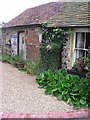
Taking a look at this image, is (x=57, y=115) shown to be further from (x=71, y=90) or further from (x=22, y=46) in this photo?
(x=22, y=46)

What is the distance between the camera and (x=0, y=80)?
21.0 feet

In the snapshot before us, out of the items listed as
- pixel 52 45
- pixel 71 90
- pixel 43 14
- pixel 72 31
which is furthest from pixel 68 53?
pixel 43 14

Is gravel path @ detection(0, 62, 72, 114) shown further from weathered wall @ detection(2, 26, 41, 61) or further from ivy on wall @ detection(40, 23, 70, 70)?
weathered wall @ detection(2, 26, 41, 61)

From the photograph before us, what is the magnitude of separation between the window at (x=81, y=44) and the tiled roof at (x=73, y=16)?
0.51 metres

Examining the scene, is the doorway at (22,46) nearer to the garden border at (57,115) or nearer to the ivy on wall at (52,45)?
the ivy on wall at (52,45)

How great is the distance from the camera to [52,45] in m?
6.59

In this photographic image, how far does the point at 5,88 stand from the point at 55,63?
2.54 meters

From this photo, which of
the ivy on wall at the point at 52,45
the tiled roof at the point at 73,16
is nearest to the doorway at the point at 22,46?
the ivy on wall at the point at 52,45

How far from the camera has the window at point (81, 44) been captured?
6.06m

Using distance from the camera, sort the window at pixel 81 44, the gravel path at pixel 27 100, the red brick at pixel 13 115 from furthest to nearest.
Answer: the window at pixel 81 44 < the gravel path at pixel 27 100 < the red brick at pixel 13 115

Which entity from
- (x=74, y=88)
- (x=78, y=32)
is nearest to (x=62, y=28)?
(x=78, y=32)

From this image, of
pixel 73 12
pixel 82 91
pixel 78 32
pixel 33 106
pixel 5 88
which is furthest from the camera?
pixel 73 12

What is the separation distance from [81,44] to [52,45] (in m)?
1.24

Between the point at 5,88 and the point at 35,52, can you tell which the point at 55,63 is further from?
the point at 5,88
